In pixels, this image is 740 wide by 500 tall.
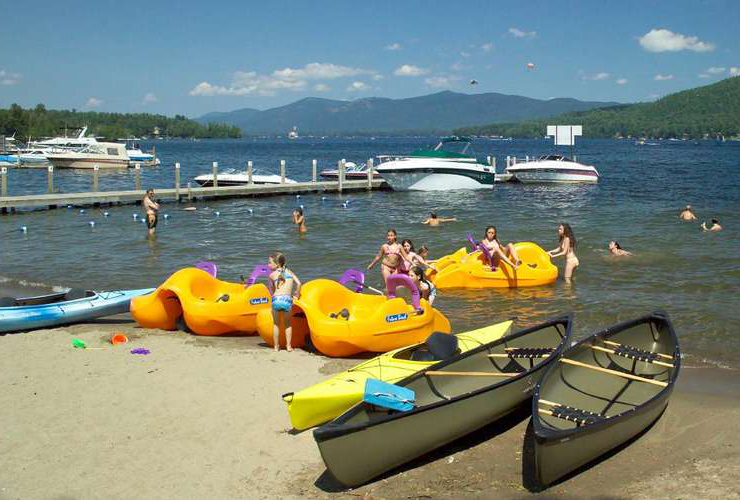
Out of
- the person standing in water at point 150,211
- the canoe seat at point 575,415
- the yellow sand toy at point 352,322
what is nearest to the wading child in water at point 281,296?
the yellow sand toy at point 352,322

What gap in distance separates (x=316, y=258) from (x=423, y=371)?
12.3 meters

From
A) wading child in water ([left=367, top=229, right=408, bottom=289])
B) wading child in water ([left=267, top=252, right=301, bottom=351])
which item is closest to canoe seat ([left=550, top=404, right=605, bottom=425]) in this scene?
wading child in water ([left=267, top=252, right=301, bottom=351])

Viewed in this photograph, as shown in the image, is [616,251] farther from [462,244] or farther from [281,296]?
[281,296]

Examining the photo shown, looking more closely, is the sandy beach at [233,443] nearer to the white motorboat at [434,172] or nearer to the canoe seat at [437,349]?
the canoe seat at [437,349]

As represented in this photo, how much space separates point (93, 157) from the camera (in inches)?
2394

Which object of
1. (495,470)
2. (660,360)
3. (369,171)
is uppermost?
(369,171)

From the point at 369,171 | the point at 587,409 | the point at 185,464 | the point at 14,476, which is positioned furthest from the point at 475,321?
the point at 369,171

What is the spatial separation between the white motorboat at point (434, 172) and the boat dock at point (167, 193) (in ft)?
6.62

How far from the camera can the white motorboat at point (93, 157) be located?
6009cm

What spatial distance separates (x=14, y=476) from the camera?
670cm

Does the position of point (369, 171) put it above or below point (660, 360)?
above

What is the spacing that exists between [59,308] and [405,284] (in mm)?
5521

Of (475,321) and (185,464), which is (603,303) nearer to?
(475,321)

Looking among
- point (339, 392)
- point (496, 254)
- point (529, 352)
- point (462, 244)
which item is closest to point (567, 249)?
point (496, 254)
